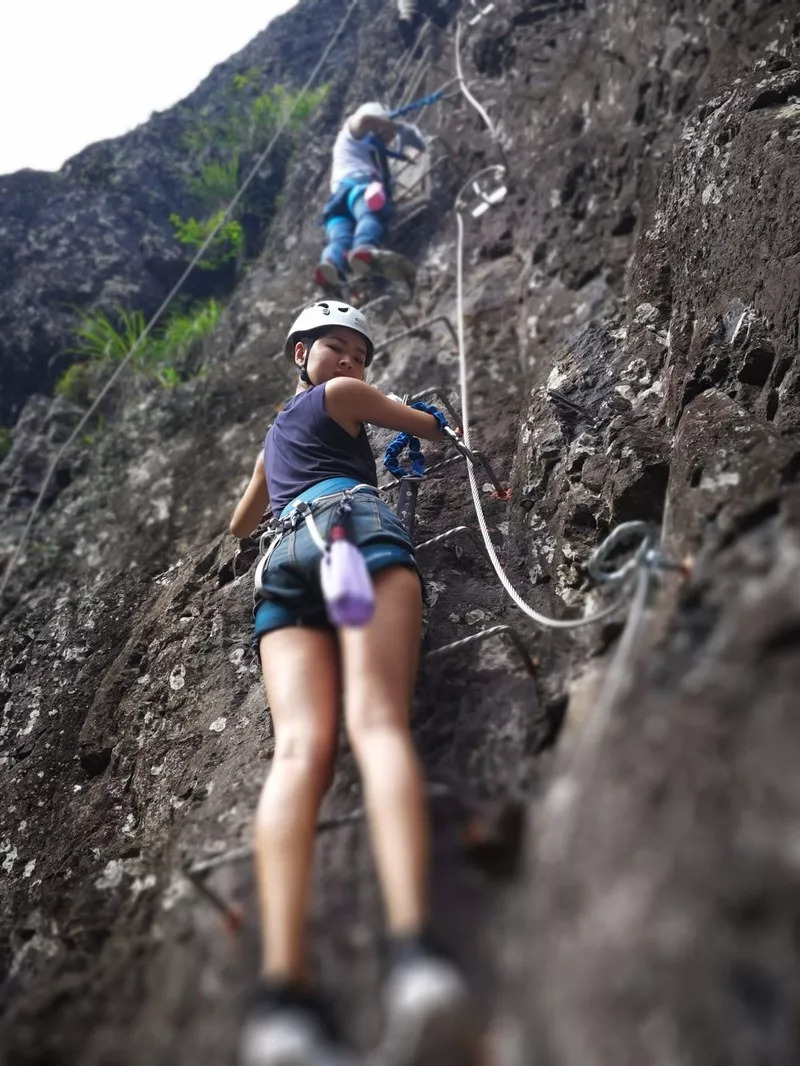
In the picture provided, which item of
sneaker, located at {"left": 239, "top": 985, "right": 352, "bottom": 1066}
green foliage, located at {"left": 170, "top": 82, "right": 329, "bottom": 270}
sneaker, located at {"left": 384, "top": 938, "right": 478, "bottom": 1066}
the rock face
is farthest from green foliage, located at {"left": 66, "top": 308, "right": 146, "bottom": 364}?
sneaker, located at {"left": 384, "top": 938, "right": 478, "bottom": 1066}

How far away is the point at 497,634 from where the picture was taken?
2.86 meters

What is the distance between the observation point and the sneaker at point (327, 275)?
6230 millimetres

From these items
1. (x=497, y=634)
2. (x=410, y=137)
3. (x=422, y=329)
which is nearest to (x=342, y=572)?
(x=497, y=634)

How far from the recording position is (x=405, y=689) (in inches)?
87.8

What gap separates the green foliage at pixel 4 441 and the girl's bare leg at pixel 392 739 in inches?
251

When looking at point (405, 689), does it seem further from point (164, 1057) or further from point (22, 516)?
point (22, 516)

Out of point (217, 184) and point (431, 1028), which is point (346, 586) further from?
point (217, 184)

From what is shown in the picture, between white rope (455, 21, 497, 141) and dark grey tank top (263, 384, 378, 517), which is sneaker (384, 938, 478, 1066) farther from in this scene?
white rope (455, 21, 497, 141)

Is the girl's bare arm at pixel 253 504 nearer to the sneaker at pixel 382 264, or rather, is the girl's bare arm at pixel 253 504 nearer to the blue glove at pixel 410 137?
the sneaker at pixel 382 264

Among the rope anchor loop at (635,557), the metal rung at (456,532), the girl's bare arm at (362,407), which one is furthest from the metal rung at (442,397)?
the rope anchor loop at (635,557)

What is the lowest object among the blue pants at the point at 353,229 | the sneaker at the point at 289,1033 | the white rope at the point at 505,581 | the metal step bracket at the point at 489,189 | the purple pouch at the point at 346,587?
the white rope at the point at 505,581

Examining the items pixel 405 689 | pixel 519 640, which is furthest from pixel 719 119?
pixel 405 689

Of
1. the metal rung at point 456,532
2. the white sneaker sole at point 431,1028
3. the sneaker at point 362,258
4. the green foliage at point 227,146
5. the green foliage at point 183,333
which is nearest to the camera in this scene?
the white sneaker sole at point 431,1028

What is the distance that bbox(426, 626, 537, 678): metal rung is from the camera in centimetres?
259
